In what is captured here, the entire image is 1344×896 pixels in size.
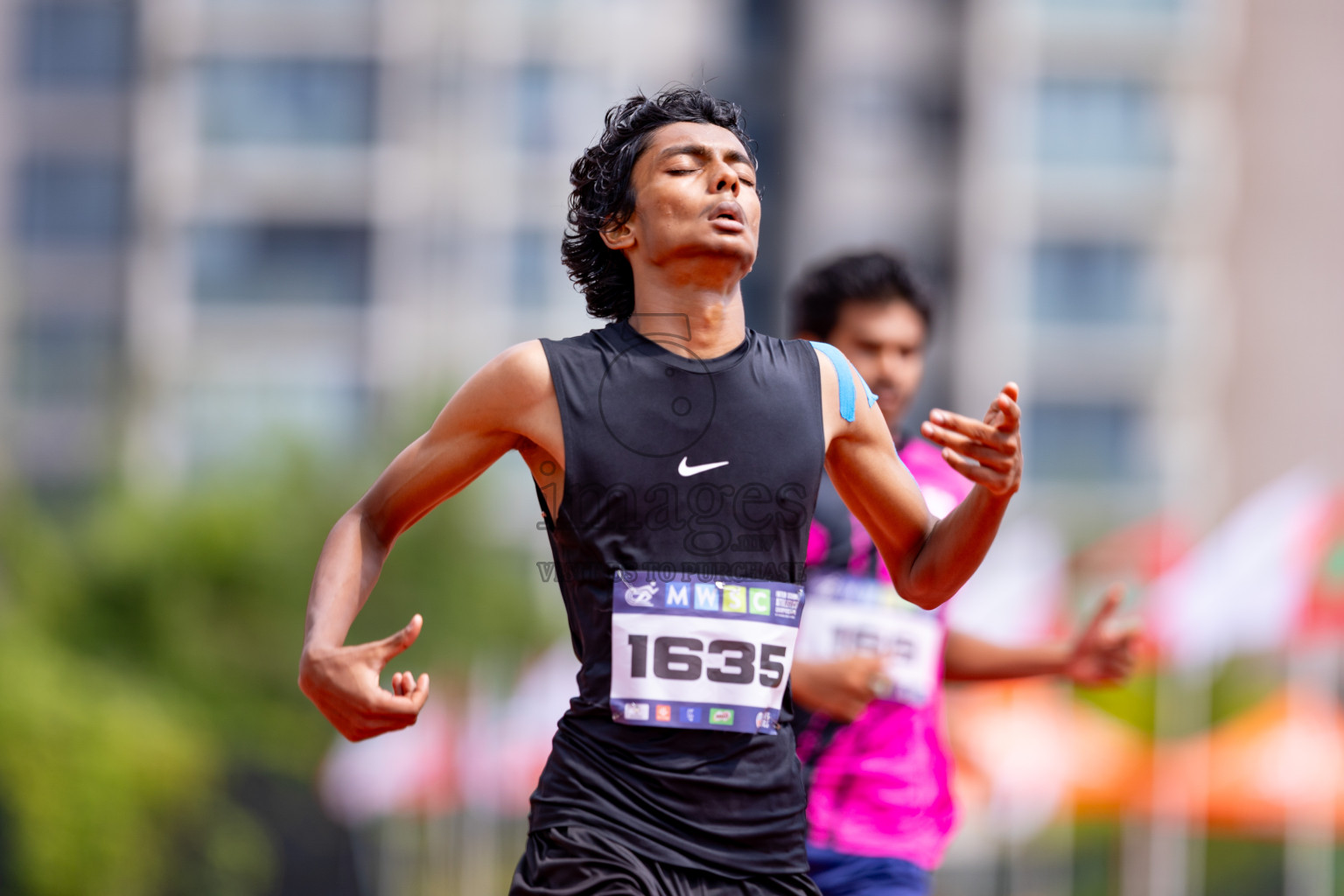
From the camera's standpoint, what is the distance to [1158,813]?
48.3ft

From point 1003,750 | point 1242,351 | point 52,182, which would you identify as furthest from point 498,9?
point 1003,750

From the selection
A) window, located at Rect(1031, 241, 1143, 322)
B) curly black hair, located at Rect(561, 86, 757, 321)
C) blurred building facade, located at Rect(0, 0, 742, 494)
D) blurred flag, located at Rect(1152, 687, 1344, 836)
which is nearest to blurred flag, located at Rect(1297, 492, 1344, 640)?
blurred flag, located at Rect(1152, 687, 1344, 836)

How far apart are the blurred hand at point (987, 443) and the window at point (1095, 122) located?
37913mm

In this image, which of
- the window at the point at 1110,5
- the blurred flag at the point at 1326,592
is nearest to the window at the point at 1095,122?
the window at the point at 1110,5

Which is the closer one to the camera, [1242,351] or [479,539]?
[479,539]

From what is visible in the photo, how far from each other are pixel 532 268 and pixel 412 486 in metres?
38.3

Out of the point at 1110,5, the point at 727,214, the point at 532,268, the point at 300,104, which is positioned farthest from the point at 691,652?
the point at 300,104

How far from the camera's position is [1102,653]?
4949mm

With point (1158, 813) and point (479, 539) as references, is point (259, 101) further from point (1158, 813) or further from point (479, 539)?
point (1158, 813)

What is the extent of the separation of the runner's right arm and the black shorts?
14.7 inches

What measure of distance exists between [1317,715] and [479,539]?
17703mm

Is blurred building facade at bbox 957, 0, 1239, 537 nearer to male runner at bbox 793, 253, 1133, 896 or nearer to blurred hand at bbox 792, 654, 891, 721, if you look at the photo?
male runner at bbox 793, 253, 1133, 896

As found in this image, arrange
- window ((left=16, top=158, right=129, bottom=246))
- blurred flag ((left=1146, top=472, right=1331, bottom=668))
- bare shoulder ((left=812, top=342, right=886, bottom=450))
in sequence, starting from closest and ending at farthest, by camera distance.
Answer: bare shoulder ((left=812, top=342, right=886, bottom=450)) < blurred flag ((left=1146, top=472, right=1331, bottom=668)) < window ((left=16, top=158, right=129, bottom=246))

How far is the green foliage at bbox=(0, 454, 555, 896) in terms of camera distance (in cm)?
1405
